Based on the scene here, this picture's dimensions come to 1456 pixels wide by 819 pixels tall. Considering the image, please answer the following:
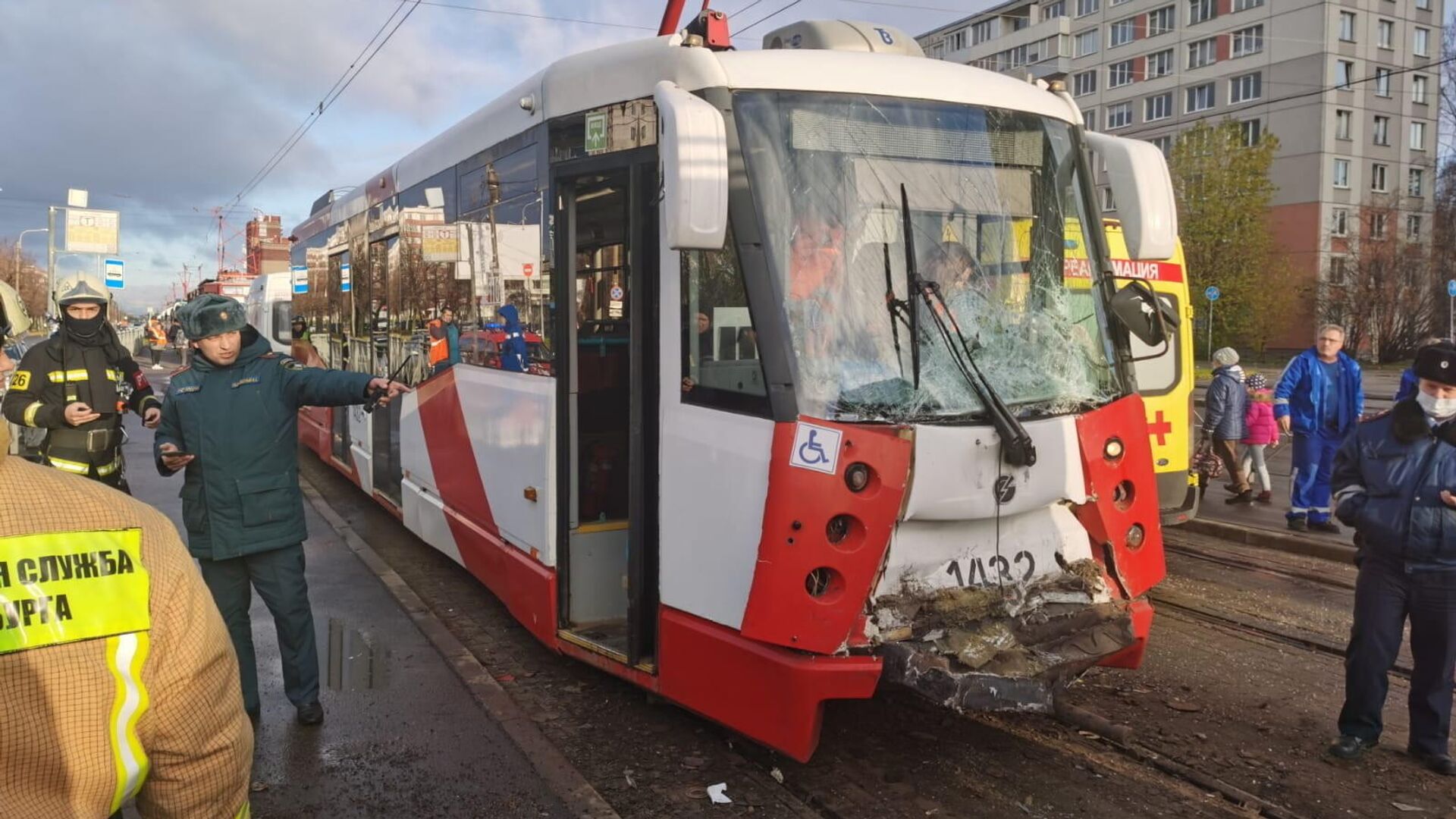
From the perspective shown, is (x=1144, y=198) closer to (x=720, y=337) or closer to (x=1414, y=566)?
(x=1414, y=566)

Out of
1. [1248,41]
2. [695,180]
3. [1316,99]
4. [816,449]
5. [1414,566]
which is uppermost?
[1248,41]

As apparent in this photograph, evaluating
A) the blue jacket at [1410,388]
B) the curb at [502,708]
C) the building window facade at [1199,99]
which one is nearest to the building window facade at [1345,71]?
the building window facade at [1199,99]

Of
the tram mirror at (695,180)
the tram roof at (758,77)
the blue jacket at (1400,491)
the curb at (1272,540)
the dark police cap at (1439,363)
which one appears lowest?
the curb at (1272,540)

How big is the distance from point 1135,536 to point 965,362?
1.16 m

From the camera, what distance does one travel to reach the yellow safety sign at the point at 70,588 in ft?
5.42

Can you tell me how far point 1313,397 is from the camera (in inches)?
365

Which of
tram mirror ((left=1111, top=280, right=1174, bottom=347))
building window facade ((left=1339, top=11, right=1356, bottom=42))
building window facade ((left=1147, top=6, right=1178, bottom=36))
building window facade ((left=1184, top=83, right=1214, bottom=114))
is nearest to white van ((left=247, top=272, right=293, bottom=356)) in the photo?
tram mirror ((left=1111, top=280, right=1174, bottom=347))

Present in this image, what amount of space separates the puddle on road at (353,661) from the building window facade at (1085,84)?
206 feet

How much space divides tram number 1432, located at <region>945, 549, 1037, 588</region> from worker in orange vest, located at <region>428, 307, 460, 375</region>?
12.7ft

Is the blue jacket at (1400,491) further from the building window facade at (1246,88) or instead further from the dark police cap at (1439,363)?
the building window facade at (1246,88)

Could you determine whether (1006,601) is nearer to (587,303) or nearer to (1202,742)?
(1202,742)

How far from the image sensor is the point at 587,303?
5.55 metres

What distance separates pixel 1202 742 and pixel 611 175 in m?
3.67

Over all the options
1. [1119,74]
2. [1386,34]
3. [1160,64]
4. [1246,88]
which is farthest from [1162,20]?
[1386,34]
